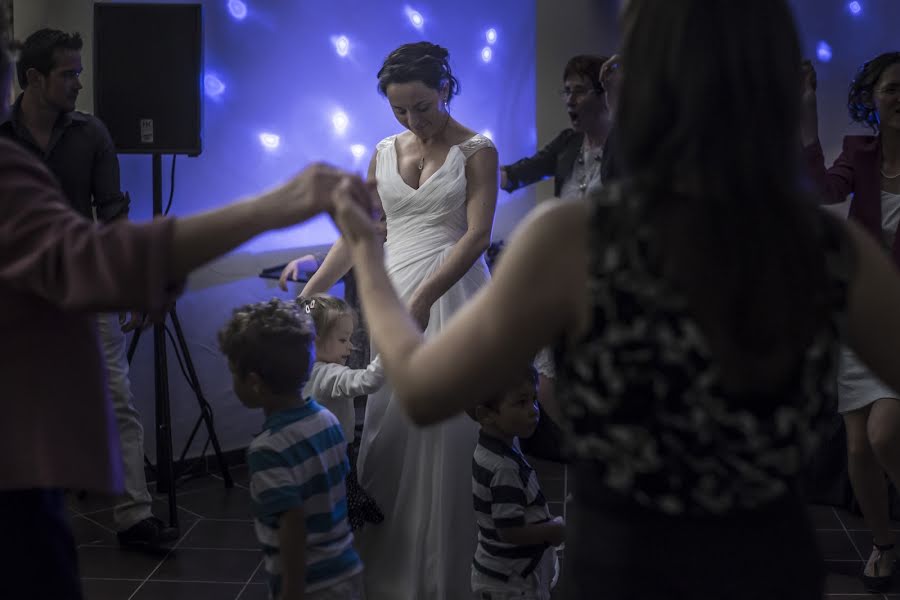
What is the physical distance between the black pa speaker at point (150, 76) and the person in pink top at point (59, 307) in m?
2.64

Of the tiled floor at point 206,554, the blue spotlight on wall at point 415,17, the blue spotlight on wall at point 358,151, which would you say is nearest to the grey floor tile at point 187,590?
the tiled floor at point 206,554

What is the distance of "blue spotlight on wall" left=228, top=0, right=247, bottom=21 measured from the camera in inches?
187

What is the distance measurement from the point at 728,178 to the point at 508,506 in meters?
1.54

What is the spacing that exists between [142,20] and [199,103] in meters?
0.37

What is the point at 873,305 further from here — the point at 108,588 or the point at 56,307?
the point at 108,588

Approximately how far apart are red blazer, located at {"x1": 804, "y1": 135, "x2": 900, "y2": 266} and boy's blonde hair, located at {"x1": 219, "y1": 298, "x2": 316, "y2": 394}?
5.94 ft

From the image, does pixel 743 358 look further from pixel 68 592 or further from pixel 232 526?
pixel 232 526

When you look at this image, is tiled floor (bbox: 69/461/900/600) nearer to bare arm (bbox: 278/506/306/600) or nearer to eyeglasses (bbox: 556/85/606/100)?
bare arm (bbox: 278/506/306/600)

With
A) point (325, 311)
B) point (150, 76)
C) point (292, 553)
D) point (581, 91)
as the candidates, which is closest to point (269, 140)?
point (150, 76)

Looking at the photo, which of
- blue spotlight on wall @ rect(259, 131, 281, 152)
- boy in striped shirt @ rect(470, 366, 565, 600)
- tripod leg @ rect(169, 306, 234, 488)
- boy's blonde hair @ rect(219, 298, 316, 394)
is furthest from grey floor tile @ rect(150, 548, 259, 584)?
blue spotlight on wall @ rect(259, 131, 281, 152)

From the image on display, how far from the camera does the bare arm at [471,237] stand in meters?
2.95

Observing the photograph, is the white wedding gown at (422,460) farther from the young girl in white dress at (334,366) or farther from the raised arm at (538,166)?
the raised arm at (538,166)

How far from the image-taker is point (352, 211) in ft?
4.57

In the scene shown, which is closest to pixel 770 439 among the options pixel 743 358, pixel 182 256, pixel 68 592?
pixel 743 358
